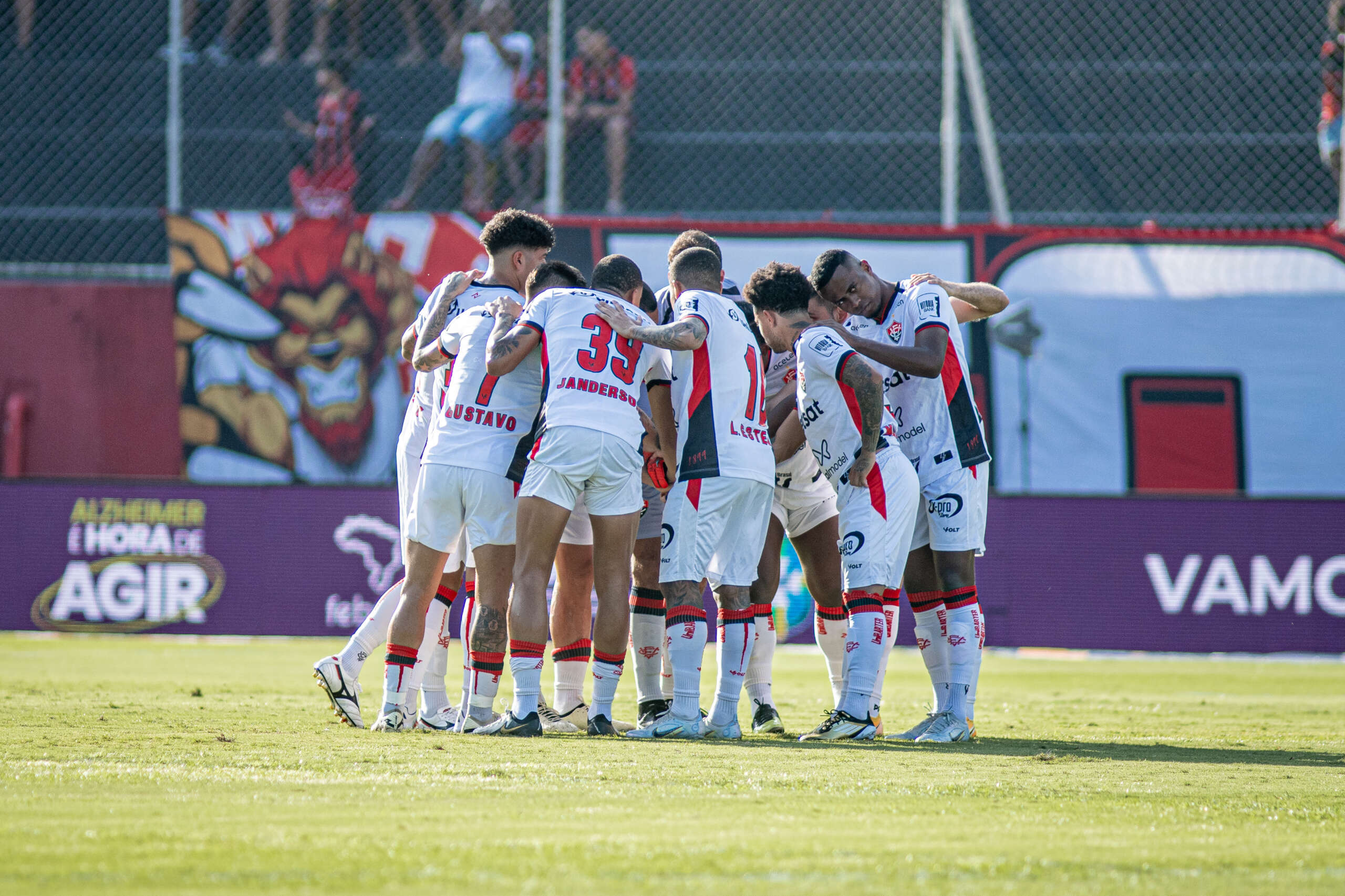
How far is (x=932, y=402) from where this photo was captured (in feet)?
21.5

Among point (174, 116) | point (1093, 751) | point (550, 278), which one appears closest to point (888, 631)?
point (1093, 751)

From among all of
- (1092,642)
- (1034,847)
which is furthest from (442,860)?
(1092,642)

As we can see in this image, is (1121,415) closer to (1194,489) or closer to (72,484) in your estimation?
(1194,489)

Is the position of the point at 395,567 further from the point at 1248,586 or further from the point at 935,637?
the point at 1248,586

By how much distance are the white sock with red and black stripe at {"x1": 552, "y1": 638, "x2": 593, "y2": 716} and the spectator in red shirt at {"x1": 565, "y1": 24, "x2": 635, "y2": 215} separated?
30.4 feet

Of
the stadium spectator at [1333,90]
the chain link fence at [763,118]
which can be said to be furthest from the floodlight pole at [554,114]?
the stadium spectator at [1333,90]

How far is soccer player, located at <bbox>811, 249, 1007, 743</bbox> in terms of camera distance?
6.28 m

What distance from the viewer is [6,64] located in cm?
1530

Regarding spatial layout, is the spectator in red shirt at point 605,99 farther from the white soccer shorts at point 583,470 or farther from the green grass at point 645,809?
the white soccer shorts at point 583,470

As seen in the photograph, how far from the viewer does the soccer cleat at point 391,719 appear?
20.5ft

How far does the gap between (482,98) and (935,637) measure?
996 centimetres

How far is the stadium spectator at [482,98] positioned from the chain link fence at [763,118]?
14 centimetres

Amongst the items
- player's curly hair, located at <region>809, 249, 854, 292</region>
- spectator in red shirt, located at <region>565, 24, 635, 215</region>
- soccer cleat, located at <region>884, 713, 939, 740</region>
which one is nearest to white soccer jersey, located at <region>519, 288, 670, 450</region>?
player's curly hair, located at <region>809, 249, 854, 292</region>

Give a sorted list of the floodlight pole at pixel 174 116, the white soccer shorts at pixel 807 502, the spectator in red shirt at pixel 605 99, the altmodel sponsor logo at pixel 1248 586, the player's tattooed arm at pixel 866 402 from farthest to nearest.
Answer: the spectator in red shirt at pixel 605 99, the floodlight pole at pixel 174 116, the altmodel sponsor logo at pixel 1248 586, the white soccer shorts at pixel 807 502, the player's tattooed arm at pixel 866 402
